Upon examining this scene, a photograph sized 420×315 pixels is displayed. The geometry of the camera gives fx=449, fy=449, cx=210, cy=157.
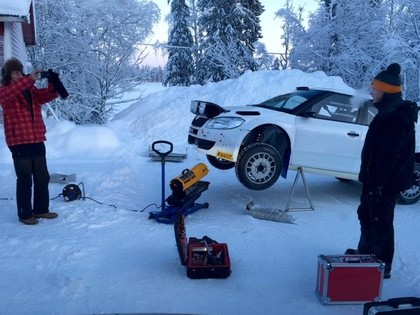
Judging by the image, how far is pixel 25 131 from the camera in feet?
17.1

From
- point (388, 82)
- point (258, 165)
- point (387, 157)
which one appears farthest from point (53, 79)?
point (387, 157)

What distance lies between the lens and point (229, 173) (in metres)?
8.71

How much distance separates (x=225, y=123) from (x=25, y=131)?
2586 millimetres

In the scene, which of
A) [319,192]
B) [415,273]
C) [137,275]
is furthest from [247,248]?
[319,192]

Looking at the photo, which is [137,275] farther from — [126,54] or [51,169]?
[126,54]

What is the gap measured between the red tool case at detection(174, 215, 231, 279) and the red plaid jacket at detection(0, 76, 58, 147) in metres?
2.19

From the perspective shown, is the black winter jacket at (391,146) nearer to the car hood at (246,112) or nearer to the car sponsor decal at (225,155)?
the car sponsor decal at (225,155)

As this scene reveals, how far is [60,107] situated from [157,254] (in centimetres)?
1608

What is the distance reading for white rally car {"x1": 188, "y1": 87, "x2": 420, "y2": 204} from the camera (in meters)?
6.03

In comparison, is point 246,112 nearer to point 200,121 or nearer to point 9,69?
point 200,121

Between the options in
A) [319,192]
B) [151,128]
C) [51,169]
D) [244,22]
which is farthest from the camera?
[244,22]

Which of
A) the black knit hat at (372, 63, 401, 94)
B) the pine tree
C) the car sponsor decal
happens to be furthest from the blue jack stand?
the pine tree

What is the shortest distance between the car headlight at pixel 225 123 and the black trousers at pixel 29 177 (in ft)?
7.52

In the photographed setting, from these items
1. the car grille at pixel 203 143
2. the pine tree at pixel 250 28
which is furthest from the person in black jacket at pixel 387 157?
the pine tree at pixel 250 28
